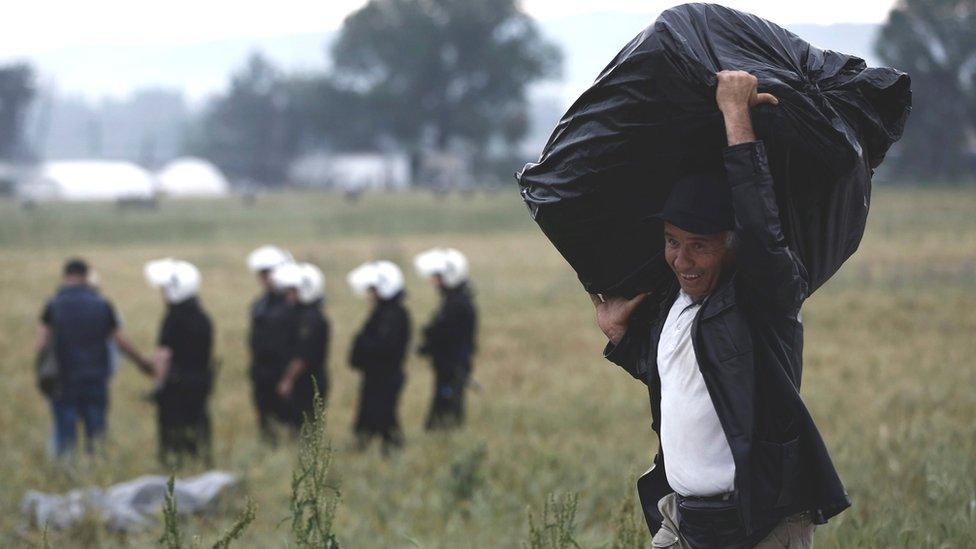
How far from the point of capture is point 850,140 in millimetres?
3057

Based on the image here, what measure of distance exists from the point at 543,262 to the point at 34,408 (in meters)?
18.9

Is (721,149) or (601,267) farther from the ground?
(721,149)

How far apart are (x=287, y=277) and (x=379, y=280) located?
86cm

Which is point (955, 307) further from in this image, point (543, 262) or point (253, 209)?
point (253, 209)

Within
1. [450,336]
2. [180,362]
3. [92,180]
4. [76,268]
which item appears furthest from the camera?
[92,180]

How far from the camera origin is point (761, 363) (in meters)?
3.08

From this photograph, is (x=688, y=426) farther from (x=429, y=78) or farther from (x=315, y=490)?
(x=429, y=78)

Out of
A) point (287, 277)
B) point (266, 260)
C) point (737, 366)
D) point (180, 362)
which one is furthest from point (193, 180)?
point (737, 366)

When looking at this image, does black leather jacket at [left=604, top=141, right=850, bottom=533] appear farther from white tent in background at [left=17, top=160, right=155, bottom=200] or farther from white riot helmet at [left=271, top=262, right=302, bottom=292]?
white tent in background at [left=17, top=160, right=155, bottom=200]

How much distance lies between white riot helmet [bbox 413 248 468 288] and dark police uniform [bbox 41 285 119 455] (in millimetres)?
2487

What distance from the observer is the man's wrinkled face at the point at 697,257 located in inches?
122

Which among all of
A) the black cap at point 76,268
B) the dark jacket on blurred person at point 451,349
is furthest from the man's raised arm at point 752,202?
the black cap at point 76,268

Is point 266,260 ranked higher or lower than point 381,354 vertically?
higher

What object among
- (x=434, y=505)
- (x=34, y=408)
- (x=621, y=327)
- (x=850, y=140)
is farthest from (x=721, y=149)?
(x=34, y=408)
